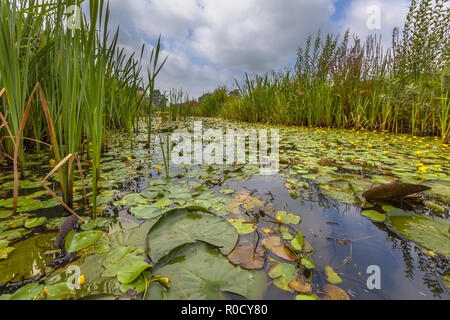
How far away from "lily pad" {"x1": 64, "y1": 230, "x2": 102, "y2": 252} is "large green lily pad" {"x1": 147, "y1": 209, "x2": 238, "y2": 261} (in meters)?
0.17

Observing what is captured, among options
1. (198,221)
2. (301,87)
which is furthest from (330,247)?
(301,87)

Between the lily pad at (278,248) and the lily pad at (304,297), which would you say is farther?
the lily pad at (278,248)

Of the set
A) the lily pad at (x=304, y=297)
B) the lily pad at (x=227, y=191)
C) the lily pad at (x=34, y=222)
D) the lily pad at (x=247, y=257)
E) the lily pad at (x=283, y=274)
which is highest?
the lily pad at (x=227, y=191)

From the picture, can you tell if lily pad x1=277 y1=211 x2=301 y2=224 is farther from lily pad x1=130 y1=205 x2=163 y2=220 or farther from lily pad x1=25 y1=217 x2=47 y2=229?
lily pad x1=25 y1=217 x2=47 y2=229

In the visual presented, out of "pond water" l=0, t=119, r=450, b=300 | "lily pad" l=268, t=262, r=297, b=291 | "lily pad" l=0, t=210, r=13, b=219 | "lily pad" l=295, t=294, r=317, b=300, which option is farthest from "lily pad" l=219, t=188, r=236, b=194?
"lily pad" l=0, t=210, r=13, b=219

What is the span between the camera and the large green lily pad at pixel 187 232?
1.91ft


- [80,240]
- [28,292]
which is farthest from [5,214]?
[28,292]

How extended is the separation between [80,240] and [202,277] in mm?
401

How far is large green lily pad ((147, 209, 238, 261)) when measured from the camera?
583mm

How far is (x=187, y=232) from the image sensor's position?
0.65 metres

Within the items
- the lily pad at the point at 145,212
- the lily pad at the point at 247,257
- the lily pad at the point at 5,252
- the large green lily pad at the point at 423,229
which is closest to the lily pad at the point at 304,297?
the lily pad at the point at 247,257

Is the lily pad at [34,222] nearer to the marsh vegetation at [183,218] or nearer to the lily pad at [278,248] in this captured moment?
the marsh vegetation at [183,218]

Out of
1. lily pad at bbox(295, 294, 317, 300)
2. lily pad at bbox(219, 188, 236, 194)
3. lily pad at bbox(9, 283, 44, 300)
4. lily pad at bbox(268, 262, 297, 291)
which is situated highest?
lily pad at bbox(219, 188, 236, 194)
